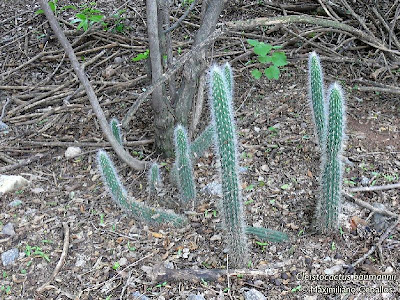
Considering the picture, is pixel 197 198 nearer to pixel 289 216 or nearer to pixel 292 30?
pixel 289 216

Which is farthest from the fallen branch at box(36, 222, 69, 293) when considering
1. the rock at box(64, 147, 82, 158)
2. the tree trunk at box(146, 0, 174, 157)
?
the tree trunk at box(146, 0, 174, 157)

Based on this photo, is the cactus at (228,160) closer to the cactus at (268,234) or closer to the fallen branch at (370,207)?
the cactus at (268,234)

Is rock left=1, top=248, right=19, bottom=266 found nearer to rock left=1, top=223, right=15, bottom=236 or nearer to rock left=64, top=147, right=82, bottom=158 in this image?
rock left=1, top=223, right=15, bottom=236

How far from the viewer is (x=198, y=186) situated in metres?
3.01

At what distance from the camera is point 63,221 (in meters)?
2.85

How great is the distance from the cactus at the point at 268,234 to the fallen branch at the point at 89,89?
994 mm

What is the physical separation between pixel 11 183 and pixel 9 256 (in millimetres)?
643

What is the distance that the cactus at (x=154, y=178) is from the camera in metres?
2.84

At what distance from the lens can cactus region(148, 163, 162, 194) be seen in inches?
112

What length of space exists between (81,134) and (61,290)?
1533 mm

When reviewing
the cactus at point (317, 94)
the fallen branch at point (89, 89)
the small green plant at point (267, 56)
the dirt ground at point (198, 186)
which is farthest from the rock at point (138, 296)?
the small green plant at point (267, 56)

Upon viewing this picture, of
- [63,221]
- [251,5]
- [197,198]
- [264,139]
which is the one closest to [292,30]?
[251,5]

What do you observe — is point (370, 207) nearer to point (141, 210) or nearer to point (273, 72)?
point (273, 72)

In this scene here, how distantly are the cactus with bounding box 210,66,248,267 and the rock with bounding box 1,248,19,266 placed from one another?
133cm
